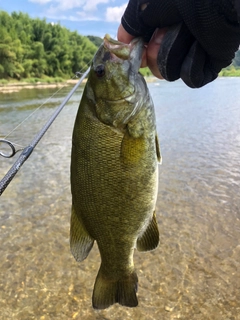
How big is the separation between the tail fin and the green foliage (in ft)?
184

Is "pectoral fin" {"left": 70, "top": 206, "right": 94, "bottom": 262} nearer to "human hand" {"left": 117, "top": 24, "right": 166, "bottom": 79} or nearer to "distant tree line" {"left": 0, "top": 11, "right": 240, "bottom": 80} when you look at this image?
"human hand" {"left": 117, "top": 24, "right": 166, "bottom": 79}

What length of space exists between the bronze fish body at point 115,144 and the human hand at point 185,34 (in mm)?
143

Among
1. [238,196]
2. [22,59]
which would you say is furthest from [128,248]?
[22,59]

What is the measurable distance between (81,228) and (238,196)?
5215mm

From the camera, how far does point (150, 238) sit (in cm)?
212

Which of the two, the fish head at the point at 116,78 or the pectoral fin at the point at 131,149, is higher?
the fish head at the point at 116,78

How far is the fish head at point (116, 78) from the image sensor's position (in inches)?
68.6

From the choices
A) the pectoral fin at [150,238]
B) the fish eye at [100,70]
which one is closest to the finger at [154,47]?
the fish eye at [100,70]

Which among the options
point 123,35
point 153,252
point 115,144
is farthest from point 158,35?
point 153,252

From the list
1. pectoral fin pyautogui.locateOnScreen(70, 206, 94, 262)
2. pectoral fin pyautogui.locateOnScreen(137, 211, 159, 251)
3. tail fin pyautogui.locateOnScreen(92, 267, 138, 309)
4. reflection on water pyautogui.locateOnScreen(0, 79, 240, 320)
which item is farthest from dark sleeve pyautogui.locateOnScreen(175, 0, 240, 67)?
reflection on water pyautogui.locateOnScreen(0, 79, 240, 320)

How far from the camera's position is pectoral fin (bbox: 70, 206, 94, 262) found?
2008 millimetres

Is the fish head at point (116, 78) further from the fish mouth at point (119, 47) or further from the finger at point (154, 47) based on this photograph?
the finger at point (154, 47)

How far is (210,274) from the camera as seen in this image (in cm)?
428

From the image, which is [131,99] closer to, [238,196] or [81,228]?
[81,228]
